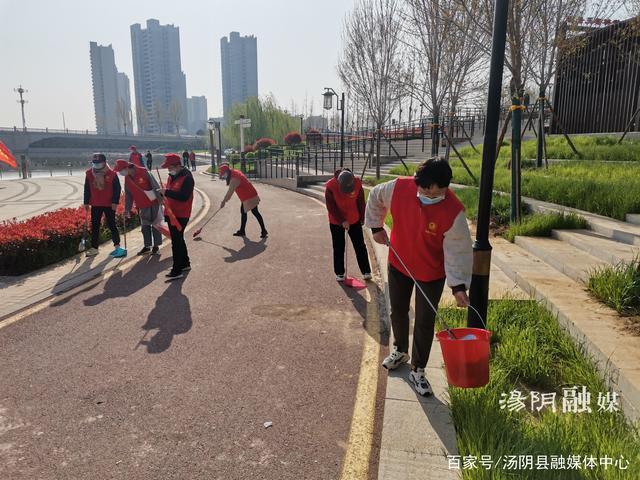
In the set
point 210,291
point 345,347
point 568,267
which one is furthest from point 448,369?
point 210,291

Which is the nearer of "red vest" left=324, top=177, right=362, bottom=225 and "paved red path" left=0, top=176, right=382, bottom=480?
"paved red path" left=0, top=176, right=382, bottom=480

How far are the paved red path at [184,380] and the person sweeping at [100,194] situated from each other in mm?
2190

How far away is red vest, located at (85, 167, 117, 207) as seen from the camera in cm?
823

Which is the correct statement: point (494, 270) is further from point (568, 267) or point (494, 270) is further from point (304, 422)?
point (304, 422)

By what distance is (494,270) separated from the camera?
6.08 metres

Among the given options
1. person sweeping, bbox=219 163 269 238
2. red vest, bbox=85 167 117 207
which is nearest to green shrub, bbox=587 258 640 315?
person sweeping, bbox=219 163 269 238

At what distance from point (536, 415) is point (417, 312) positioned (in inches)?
40.1

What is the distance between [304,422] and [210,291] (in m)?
3.35

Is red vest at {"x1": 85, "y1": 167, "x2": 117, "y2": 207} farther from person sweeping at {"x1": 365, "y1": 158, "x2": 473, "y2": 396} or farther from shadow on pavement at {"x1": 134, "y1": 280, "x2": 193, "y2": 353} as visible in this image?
person sweeping at {"x1": 365, "y1": 158, "x2": 473, "y2": 396}

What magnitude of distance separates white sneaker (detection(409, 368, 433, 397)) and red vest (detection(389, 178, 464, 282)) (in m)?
0.71

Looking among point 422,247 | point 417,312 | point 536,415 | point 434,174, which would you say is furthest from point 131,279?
point 536,415

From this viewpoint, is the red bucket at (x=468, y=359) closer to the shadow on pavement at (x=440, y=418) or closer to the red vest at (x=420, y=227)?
the shadow on pavement at (x=440, y=418)

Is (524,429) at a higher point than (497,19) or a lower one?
lower

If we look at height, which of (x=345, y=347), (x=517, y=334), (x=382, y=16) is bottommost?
(x=345, y=347)
